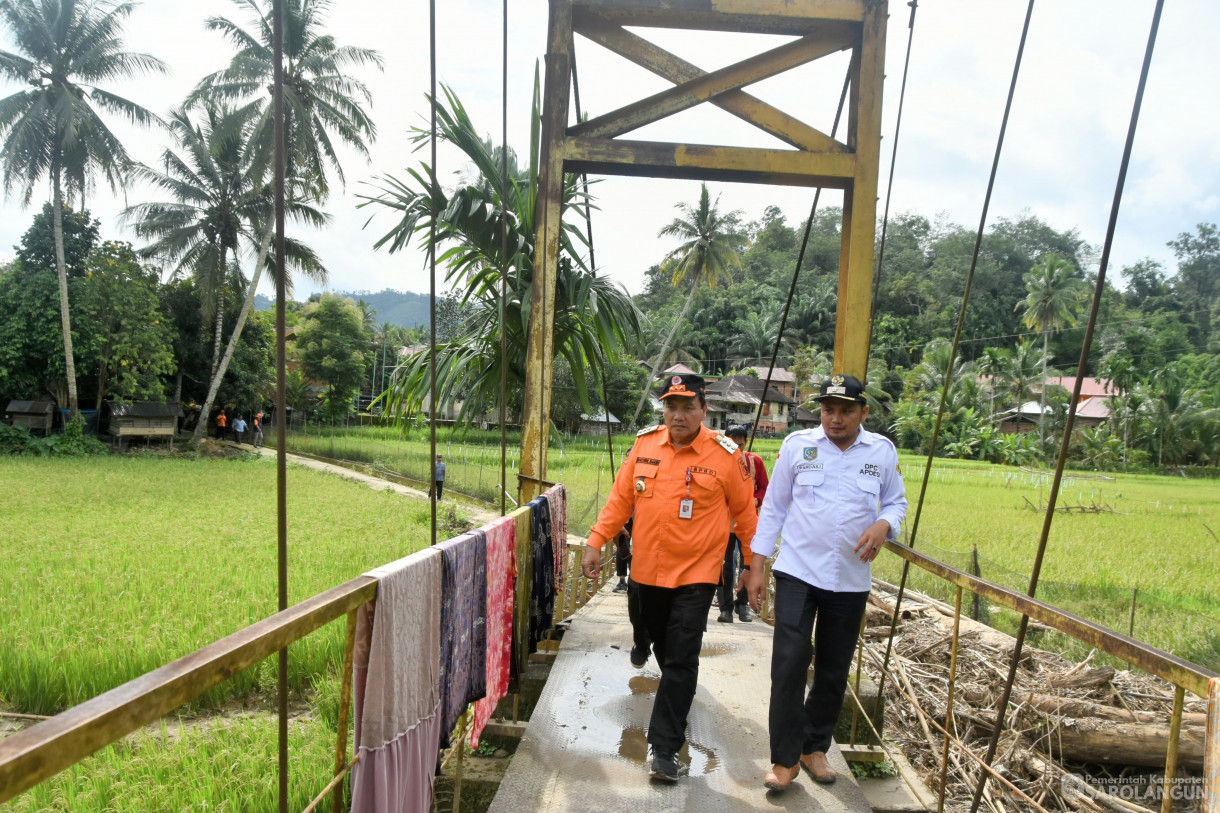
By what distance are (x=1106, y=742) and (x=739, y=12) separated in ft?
15.3

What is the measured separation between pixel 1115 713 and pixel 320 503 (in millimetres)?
11597

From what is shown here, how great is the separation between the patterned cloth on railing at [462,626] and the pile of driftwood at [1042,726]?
2582 mm

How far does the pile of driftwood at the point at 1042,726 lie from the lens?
14.1ft

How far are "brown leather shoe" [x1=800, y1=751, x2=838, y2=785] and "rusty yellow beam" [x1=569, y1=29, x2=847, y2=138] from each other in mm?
3318

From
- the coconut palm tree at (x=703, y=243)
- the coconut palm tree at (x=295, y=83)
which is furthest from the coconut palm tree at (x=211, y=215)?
the coconut palm tree at (x=703, y=243)

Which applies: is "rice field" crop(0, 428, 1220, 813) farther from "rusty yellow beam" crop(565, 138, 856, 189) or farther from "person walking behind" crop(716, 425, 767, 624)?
"rusty yellow beam" crop(565, 138, 856, 189)

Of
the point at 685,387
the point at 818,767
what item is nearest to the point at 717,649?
the point at 818,767

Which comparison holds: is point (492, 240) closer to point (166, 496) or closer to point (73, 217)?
point (166, 496)

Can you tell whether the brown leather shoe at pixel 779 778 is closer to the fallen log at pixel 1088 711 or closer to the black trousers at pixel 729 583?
the black trousers at pixel 729 583

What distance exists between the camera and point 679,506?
2.88 meters

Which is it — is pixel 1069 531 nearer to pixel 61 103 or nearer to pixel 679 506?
pixel 679 506

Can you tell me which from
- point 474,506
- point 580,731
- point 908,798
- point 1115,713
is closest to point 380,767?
point 580,731

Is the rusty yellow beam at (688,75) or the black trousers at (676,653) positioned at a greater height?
the rusty yellow beam at (688,75)

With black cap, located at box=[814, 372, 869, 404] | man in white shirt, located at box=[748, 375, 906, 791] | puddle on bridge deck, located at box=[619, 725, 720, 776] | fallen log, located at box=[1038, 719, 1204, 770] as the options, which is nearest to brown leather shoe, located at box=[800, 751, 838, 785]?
man in white shirt, located at box=[748, 375, 906, 791]
